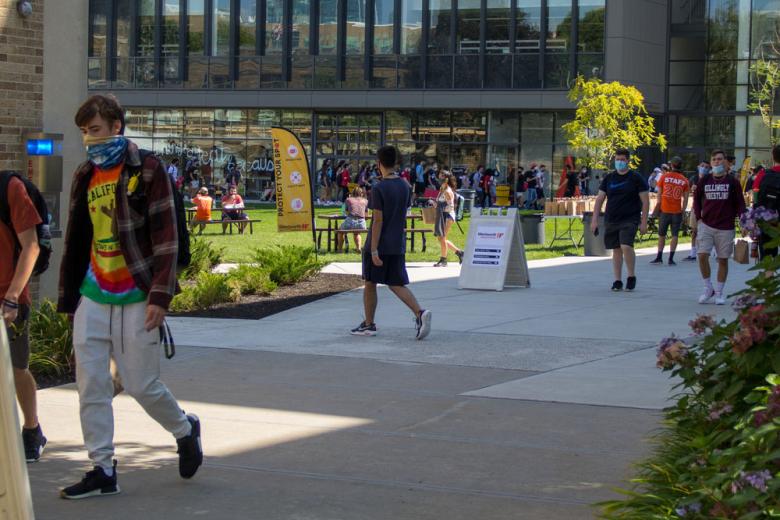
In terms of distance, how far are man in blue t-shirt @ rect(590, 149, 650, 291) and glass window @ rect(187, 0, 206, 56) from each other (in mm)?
40691

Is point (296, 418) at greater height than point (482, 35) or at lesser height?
lesser

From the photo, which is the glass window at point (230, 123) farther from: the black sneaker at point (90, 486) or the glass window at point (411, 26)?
the black sneaker at point (90, 486)

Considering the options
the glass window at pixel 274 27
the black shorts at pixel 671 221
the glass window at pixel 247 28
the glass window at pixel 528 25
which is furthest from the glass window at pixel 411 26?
the black shorts at pixel 671 221

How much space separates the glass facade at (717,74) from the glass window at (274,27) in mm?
16754

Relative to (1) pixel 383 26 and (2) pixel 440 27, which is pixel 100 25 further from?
(2) pixel 440 27

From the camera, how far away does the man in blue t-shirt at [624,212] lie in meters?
16.3

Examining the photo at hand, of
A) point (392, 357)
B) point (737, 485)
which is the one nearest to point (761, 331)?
point (737, 485)

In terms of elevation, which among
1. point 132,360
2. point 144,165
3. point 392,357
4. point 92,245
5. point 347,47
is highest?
point 347,47

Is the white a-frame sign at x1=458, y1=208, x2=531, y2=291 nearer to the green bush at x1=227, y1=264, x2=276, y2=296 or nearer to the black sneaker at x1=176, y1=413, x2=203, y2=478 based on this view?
the green bush at x1=227, y1=264, x2=276, y2=296

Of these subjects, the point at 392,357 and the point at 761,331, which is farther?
the point at 392,357

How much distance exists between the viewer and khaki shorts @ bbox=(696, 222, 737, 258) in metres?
14.8

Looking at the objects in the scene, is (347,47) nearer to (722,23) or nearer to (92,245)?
(722,23)

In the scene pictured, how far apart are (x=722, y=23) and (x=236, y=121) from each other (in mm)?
21535

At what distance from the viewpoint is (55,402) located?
8680mm
